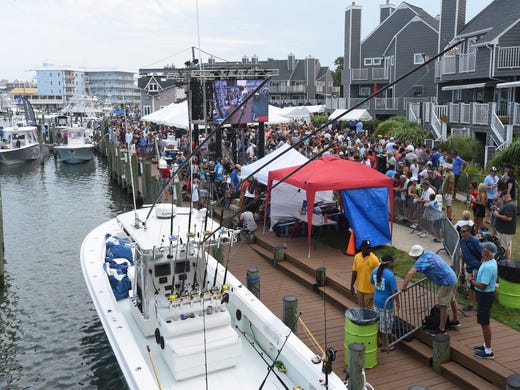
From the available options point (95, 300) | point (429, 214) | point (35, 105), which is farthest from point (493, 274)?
point (35, 105)

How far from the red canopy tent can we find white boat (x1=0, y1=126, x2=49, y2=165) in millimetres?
33178

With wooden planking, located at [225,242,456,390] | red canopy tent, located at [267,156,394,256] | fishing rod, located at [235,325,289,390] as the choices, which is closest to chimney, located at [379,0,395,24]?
red canopy tent, located at [267,156,394,256]

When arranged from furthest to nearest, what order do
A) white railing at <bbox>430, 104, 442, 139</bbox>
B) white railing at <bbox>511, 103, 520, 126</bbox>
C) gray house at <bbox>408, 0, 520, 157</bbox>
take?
white railing at <bbox>430, 104, 442, 139</bbox> → gray house at <bbox>408, 0, 520, 157</bbox> → white railing at <bbox>511, 103, 520, 126</bbox>

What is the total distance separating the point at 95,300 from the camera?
1034 cm

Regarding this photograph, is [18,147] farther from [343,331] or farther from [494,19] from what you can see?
[343,331]

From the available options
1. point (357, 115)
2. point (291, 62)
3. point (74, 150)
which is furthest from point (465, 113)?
point (291, 62)

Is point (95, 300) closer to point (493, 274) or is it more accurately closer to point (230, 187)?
point (493, 274)

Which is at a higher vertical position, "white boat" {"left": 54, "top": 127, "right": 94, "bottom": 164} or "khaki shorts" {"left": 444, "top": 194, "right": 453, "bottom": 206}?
"khaki shorts" {"left": 444, "top": 194, "right": 453, "bottom": 206}

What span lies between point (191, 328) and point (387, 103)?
34727 millimetres

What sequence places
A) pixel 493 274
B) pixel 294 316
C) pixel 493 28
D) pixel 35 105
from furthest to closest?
pixel 35 105
pixel 493 28
pixel 294 316
pixel 493 274

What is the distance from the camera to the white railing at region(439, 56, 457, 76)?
31172 mm

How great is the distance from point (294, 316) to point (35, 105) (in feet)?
497

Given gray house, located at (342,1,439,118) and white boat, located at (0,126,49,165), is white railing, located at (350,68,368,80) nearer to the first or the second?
gray house, located at (342,1,439,118)

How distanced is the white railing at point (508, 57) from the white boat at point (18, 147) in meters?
34.3
